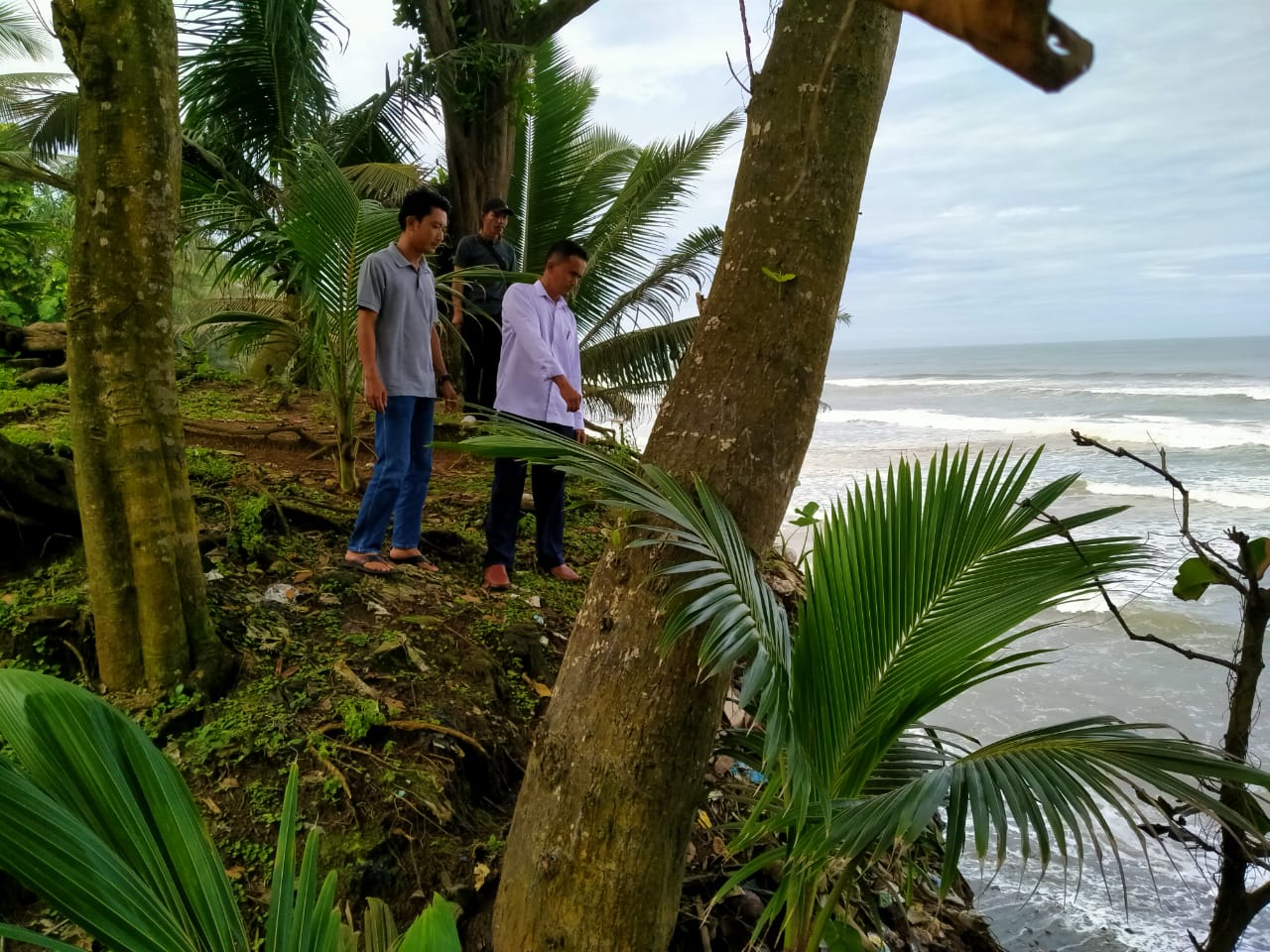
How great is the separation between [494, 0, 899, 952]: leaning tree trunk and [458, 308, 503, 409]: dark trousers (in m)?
3.20

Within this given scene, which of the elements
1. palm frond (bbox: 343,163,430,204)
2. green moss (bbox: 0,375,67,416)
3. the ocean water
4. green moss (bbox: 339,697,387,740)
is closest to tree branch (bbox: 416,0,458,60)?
palm frond (bbox: 343,163,430,204)

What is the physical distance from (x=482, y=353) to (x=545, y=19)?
2987 millimetres

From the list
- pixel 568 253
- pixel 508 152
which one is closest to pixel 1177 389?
pixel 508 152

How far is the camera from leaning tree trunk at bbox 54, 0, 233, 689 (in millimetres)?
2217

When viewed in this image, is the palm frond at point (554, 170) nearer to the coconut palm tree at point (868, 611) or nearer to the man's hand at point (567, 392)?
the man's hand at point (567, 392)

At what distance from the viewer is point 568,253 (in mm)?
3629

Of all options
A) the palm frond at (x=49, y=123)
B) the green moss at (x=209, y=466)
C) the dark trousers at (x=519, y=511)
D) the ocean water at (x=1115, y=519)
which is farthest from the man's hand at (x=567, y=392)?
the palm frond at (x=49, y=123)

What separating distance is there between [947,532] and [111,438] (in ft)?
7.20

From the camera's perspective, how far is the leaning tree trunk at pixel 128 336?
2.22 metres

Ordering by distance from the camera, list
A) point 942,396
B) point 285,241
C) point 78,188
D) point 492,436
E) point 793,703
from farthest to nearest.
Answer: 1. point 942,396
2. point 285,241
3. point 78,188
4. point 492,436
5. point 793,703

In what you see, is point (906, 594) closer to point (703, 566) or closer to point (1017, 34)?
point (703, 566)

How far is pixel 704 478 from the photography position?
6.44 ft

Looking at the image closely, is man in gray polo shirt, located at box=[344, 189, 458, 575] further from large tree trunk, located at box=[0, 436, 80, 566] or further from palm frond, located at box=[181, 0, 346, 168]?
palm frond, located at box=[181, 0, 346, 168]

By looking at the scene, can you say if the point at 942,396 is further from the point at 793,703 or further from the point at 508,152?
the point at 793,703
